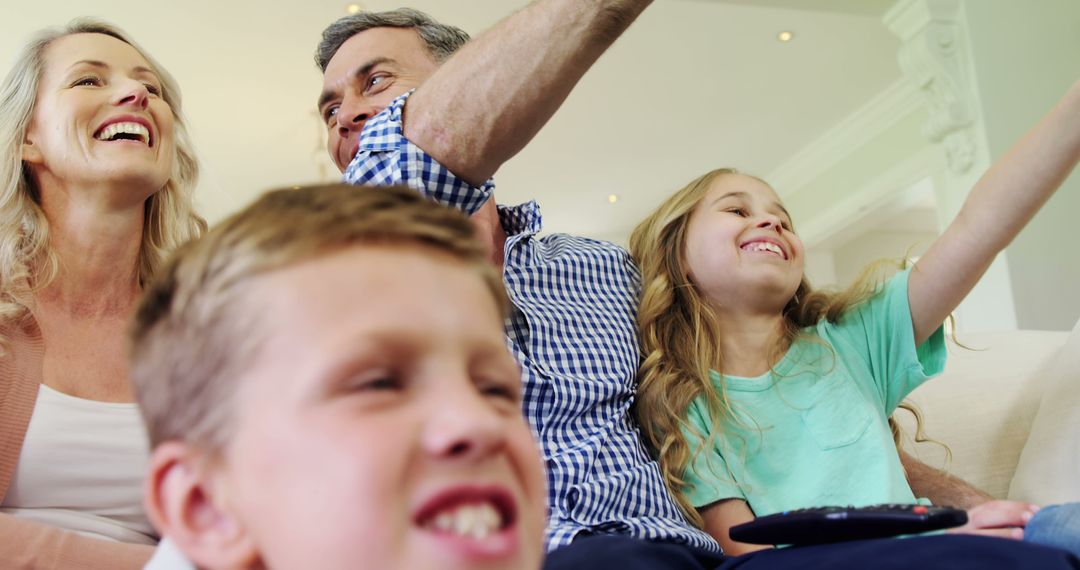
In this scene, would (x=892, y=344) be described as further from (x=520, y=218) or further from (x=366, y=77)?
(x=366, y=77)

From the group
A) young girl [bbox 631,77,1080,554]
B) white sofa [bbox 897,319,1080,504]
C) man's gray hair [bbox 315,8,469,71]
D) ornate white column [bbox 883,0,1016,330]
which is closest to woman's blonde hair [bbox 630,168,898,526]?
young girl [bbox 631,77,1080,554]

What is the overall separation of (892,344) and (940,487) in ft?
0.62

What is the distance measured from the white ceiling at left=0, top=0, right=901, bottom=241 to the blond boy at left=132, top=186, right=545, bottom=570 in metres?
3.57

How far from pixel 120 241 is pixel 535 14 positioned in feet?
2.30

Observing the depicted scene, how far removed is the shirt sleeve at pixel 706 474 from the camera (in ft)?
3.66

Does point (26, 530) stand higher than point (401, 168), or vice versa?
point (401, 168)

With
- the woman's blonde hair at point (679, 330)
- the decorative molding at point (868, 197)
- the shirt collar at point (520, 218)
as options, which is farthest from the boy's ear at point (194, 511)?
the decorative molding at point (868, 197)

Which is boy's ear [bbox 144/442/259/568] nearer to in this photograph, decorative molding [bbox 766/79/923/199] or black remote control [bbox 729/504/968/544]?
black remote control [bbox 729/504/968/544]

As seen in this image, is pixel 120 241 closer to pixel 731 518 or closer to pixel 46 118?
pixel 46 118

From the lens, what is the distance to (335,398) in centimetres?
45

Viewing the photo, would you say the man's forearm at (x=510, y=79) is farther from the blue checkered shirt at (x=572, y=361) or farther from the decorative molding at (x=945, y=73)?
the decorative molding at (x=945, y=73)

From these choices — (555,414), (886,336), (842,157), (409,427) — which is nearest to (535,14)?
(555,414)

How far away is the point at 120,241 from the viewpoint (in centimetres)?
129

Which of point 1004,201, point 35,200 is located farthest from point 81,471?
point 1004,201
